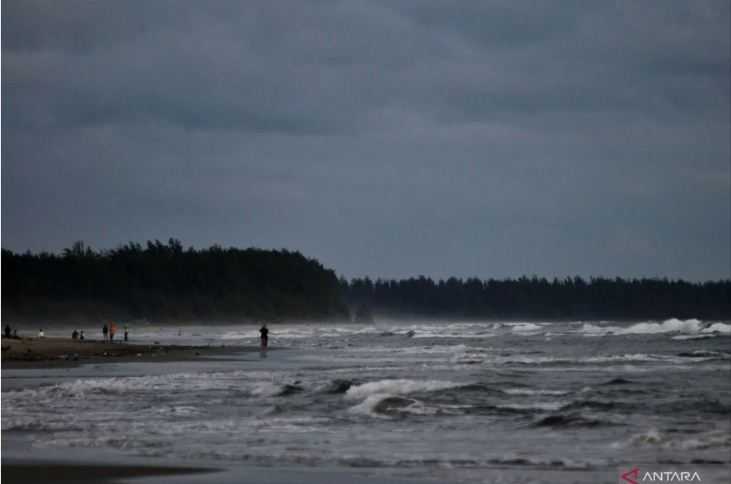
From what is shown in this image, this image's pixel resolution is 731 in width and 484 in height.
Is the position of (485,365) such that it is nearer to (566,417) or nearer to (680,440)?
(566,417)

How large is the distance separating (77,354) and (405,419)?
2980 centimetres

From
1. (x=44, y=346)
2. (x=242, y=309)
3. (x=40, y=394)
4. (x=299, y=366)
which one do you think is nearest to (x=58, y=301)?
(x=242, y=309)

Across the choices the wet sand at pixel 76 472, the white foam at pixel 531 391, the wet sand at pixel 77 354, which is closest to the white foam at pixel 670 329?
the wet sand at pixel 77 354

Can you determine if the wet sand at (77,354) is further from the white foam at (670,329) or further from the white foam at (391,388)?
the white foam at (670,329)

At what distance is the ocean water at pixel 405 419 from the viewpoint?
614 inches

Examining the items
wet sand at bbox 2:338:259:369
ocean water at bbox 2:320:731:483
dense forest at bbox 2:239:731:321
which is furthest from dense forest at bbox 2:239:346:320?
ocean water at bbox 2:320:731:483

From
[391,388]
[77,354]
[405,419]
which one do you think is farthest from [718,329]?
[405,419]

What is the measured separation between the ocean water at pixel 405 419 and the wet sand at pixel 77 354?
6449 millimetres

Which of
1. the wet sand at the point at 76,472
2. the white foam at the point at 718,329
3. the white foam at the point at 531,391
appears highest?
the white foam at the point at 718,329

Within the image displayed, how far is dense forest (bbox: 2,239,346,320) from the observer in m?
154

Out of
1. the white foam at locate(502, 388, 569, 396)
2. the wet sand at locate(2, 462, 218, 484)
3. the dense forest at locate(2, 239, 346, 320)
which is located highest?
the dense forest at locate(2, 239, 346, 320)

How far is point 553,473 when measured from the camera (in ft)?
47.3

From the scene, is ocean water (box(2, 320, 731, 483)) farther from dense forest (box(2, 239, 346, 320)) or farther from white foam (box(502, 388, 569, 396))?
dense forest (box(2, 239, 346, 320))

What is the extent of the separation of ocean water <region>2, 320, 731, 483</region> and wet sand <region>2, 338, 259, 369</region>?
6.45 m
